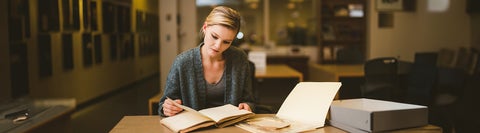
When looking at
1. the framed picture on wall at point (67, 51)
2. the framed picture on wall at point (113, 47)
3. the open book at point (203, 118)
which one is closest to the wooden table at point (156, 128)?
the open book at point (203, 118)

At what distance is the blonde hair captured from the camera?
214 centimetres

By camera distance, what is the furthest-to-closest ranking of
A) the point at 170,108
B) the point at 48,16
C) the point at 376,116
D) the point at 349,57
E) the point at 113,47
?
the point at 113,47, the point at 349,57, the point at 48,16, the point at 170,108, the point at 376,116

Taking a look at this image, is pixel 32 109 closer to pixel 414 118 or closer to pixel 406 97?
pixel 414 118

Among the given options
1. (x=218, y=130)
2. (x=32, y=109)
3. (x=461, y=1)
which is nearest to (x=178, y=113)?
(x=218, y=130)

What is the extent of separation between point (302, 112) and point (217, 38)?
51cm

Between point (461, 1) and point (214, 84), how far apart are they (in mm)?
4640

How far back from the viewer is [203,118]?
1.93 metres

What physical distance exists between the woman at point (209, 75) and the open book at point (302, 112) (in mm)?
208

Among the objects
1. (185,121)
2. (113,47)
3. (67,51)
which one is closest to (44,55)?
(67,51)

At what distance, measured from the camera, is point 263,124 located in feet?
6.32

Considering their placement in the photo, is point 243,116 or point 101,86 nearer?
point 243,116

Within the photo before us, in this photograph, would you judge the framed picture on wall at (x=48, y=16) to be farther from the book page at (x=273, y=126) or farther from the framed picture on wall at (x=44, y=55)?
the book page at (x=273, y=126)

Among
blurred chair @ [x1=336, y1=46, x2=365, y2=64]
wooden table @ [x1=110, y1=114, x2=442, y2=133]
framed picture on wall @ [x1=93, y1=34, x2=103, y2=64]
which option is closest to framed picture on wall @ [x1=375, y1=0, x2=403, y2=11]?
blurred chair @ [x1=336, y1=46, x2=365, y2=64]

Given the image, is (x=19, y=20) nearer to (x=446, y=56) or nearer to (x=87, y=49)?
(x=87, y=49)
